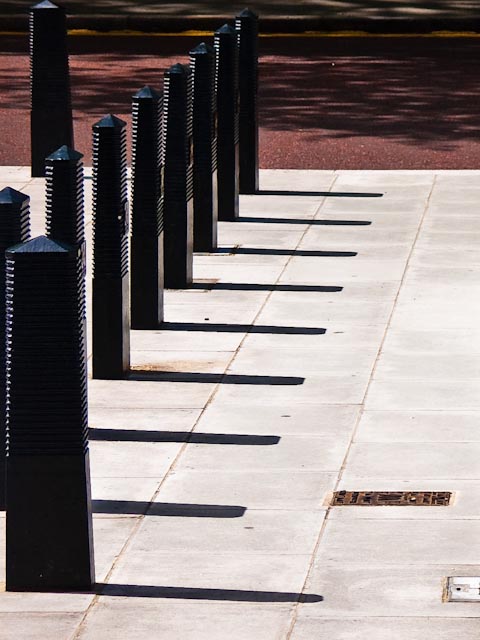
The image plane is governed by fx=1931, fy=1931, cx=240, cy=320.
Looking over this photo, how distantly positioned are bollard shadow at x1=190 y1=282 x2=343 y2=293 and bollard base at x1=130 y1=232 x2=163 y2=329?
115 centimetres

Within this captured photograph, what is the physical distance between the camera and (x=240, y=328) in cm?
1088

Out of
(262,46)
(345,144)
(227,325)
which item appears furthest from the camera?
(262,46)

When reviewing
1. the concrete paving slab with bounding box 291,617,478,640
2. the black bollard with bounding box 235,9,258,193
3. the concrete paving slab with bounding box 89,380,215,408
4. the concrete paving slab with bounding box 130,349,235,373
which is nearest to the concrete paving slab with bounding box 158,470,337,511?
the concrete paving slab with bounding box 89,380,215,408

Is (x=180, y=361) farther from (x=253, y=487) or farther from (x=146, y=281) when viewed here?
(x=253, y=487)

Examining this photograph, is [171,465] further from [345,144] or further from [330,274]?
[345,144]

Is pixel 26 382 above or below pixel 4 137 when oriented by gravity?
above

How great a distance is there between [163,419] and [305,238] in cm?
482

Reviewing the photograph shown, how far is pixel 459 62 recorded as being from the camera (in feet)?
75.0

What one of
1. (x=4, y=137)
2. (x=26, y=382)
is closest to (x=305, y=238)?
(x=4, y=137)

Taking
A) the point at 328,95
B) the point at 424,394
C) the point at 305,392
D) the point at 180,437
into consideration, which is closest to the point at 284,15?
the point at 328,95

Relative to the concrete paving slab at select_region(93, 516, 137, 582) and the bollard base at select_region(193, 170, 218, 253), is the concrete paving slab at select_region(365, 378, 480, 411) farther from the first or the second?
the bollard base at select_region(193, 170, 218, 253)

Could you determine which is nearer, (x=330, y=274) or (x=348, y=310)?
(x=348, y=310)

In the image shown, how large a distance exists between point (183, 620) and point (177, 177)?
5.70 meters

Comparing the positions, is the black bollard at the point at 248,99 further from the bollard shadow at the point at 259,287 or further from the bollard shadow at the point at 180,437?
the bollard shadow at the point at 180,437
